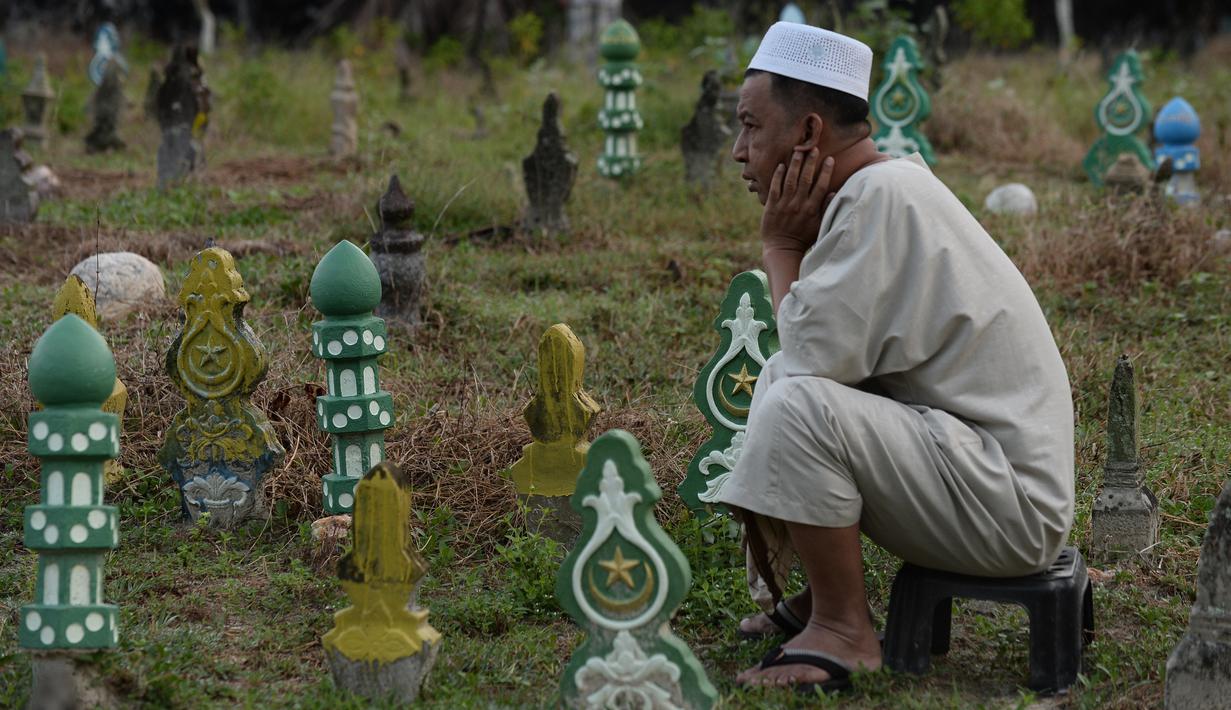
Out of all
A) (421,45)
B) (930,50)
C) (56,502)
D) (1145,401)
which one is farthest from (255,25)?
(56,502)

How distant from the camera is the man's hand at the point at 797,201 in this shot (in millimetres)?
3227

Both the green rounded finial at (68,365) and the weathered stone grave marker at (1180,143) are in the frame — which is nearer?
the green rounded finial at (68,365)

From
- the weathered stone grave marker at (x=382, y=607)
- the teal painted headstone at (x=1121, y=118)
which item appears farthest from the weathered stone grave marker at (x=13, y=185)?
the teal painted headstone at (x=1121, y=118)

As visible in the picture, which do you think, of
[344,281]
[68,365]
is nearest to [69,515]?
[68,365]

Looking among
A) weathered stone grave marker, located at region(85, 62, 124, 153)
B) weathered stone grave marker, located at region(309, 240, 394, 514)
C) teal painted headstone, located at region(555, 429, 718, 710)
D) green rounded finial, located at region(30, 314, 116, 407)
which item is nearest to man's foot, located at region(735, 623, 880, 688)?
teal painted headstone, located at region(555, 429, 718, 710)

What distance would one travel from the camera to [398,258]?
5715mm

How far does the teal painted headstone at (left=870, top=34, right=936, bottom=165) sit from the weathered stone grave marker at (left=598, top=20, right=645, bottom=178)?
1517mm

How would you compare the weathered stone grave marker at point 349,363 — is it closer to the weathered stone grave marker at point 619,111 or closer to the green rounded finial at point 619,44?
the weathered stone grave marker at point 619,111

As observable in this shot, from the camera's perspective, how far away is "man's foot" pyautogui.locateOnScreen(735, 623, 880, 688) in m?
3.10

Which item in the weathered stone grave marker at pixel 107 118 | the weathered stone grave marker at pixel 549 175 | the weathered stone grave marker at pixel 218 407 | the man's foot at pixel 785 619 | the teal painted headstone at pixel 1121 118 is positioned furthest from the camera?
the weathered stone grave marker at pixel 107 118

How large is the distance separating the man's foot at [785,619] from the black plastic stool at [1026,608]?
22cm

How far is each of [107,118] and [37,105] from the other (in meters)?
0.53

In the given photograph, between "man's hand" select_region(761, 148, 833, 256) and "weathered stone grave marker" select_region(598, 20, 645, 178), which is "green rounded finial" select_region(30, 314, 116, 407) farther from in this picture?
"weathered stone grave marker" select_region(598, 20, 645, 178)

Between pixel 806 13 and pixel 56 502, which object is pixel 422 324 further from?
pixel 806 13
